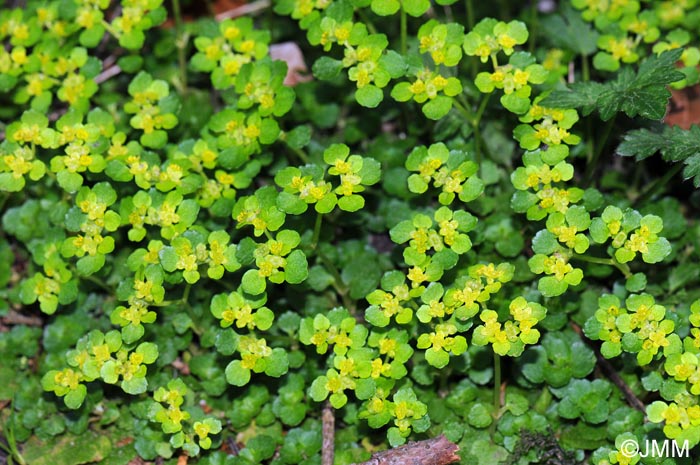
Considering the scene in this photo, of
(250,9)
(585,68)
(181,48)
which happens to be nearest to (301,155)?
(181,48)

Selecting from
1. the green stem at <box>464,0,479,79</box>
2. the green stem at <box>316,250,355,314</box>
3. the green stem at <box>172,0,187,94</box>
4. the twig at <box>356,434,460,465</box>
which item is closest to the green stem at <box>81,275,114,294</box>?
the green stem at <box>316,250,355,314</box>

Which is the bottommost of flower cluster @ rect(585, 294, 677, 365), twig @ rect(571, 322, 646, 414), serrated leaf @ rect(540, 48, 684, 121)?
twig @ rect(571, 322, 646, 414)

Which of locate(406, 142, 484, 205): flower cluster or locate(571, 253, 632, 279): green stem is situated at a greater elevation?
locate(406, 142, 484, 205): flower cluster

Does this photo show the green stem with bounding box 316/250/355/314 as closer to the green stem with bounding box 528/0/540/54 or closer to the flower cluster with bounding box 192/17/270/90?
the flower cluster with bounding box 192/17/270/90

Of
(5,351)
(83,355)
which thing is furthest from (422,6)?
(5,351)

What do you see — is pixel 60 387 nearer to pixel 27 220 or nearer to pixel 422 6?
pixel 27 220

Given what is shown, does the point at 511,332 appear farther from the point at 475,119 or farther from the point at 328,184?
the point at 475,119

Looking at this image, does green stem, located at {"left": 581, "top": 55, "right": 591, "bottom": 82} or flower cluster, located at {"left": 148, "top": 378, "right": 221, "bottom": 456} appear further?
green stem, located at {"left": 581, "top": 55, "right": 591, "bottom": 82}
